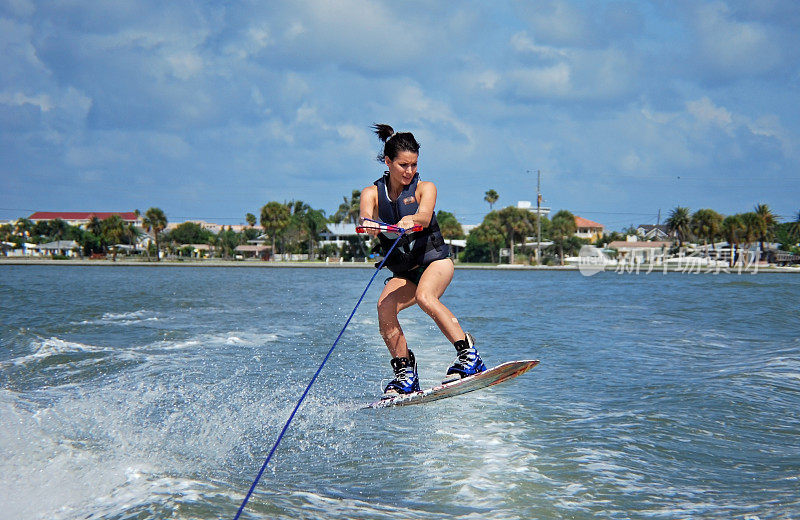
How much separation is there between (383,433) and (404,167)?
2.33 meters

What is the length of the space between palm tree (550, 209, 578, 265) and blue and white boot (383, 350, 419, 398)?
280 feet

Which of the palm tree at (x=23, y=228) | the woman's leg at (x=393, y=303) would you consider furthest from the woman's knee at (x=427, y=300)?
the palm tree at (x=23, y=228)

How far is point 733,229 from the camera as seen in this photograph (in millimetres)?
80875

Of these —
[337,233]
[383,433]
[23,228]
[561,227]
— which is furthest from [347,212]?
[383,433]

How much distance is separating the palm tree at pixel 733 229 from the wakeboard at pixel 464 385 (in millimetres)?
85392

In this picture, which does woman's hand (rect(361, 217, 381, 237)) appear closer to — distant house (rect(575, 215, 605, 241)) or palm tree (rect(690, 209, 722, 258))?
palm tree (rect(690, 209, 722, 258))

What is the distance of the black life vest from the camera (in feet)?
16.3

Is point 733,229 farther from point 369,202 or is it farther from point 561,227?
point 369,202

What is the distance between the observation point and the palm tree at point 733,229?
80875 mm

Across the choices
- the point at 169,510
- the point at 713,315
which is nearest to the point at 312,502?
the point at 169,510

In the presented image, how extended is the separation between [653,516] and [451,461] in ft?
4.90

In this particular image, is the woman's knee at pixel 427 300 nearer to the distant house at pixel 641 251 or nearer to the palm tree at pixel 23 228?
the distant house at pixel 641 251

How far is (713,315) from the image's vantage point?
62.3ft

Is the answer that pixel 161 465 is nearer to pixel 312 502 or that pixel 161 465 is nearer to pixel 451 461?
pixel 312 502
